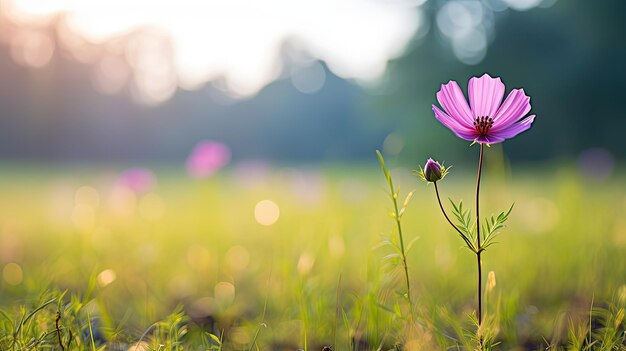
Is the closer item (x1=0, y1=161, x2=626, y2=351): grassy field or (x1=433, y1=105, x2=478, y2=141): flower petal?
A: (x1=433, y1=105, x2=478, y2=141): flower petal

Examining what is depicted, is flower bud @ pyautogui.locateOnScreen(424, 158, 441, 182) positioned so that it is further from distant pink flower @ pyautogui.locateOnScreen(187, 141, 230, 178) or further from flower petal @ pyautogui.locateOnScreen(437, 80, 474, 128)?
distant pink flower @ pyautogui.locateOnScreen(187, 141, 230, 178)

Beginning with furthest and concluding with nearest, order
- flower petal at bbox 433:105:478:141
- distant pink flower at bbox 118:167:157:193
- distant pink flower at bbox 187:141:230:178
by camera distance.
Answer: distant pink flower at bbox 118:167:157:193 → distant pink flower at bbox 187:141:230:178 → flower petal at bbox 433:105:478:141

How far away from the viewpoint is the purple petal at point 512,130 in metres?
0.83

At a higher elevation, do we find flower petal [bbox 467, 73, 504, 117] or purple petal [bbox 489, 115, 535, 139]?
flower petal [bbox 467, 73, 504, 117]

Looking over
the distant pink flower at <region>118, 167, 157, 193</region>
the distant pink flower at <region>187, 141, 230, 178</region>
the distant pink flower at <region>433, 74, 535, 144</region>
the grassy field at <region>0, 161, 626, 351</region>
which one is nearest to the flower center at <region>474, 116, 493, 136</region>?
the distant pink flower at <region>433, 74, 535, 144</region>

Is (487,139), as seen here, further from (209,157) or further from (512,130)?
(209,157)

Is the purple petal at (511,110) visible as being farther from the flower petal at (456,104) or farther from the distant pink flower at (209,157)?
the distant pink flower at (209,157)

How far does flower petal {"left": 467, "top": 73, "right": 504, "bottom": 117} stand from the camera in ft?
2.80

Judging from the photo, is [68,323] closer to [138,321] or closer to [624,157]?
[138,321]

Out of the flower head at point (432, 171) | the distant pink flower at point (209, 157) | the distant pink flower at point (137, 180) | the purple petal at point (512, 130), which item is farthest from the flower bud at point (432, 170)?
the distant pink flower at point (137, 180)

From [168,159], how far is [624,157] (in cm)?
1520

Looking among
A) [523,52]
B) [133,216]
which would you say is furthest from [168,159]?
[133,216]

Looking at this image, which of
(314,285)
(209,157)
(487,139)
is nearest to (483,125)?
(487,139)

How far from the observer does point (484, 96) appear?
86cm
